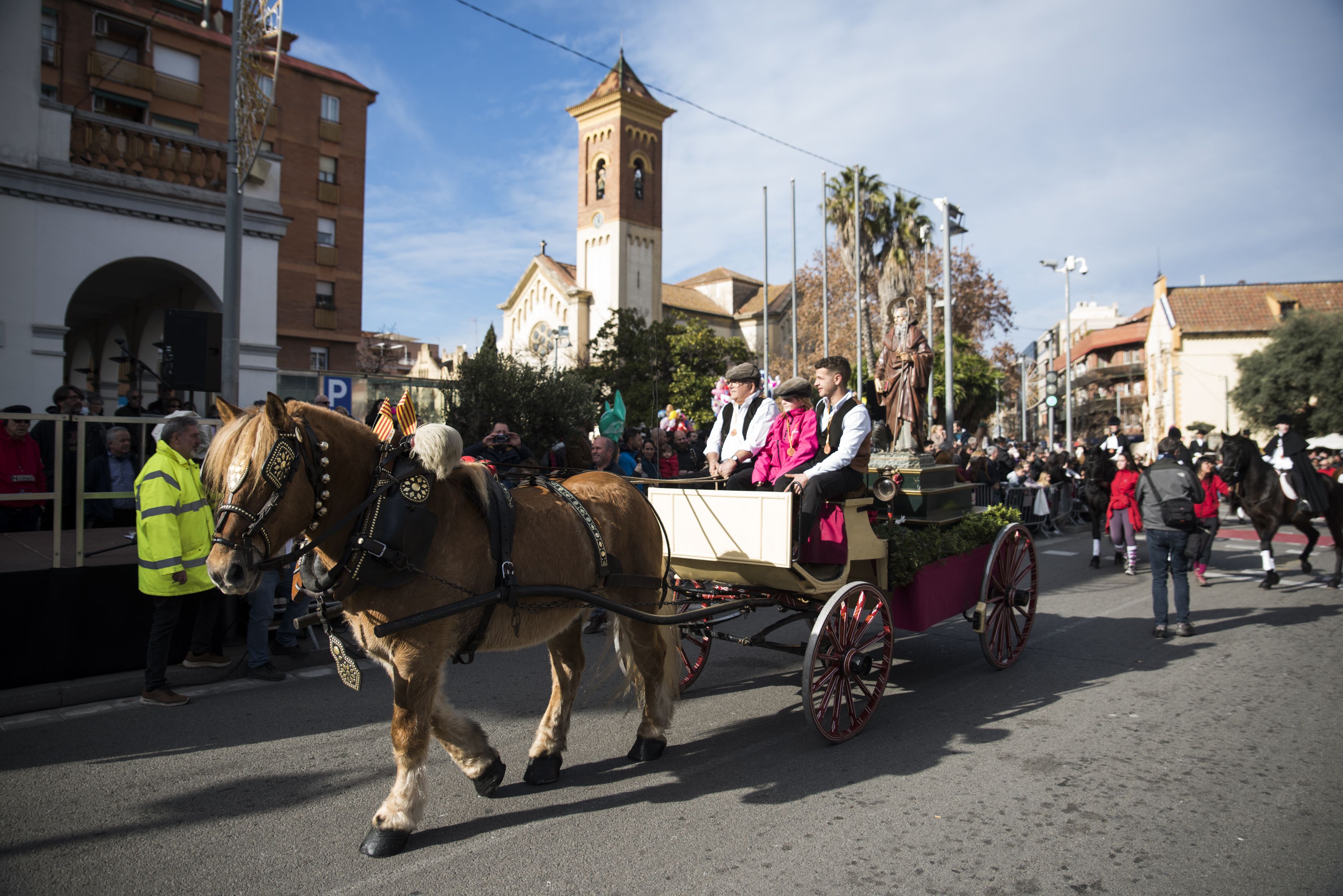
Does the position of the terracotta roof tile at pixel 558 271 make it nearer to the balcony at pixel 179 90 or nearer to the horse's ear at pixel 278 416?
the balcony at pixel 179 90

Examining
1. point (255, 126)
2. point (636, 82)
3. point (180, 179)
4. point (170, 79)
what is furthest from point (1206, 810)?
point (636, 82)

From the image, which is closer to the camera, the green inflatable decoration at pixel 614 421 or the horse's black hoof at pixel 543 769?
the horse's black hoof at pixel 543 769

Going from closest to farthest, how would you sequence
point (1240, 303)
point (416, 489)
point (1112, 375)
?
point (416, 489) → point (1240, 303) → point (1112, 375)

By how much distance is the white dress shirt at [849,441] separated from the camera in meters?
5.06

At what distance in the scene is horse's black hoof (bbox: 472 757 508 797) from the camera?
3885 mm

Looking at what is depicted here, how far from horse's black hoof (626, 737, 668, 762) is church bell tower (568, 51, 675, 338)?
45.0 metres

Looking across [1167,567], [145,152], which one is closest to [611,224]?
[145,152]

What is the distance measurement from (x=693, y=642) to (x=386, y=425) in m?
2.92

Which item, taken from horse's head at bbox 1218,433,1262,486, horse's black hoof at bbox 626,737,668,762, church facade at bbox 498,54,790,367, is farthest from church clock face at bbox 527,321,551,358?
horse's black hoof at bbox 626,737,668,762

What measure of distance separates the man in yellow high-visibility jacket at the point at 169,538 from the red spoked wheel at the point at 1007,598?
556cm

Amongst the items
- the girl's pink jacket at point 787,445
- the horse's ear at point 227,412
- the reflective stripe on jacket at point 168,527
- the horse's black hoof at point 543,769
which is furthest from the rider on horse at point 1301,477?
the reflective stripe on jacket at point 168,527

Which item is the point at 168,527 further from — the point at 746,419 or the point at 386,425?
the point at 746,419

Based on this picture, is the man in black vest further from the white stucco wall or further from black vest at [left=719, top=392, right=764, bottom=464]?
the white stucco wall

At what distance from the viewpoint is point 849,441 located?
5.16 m
